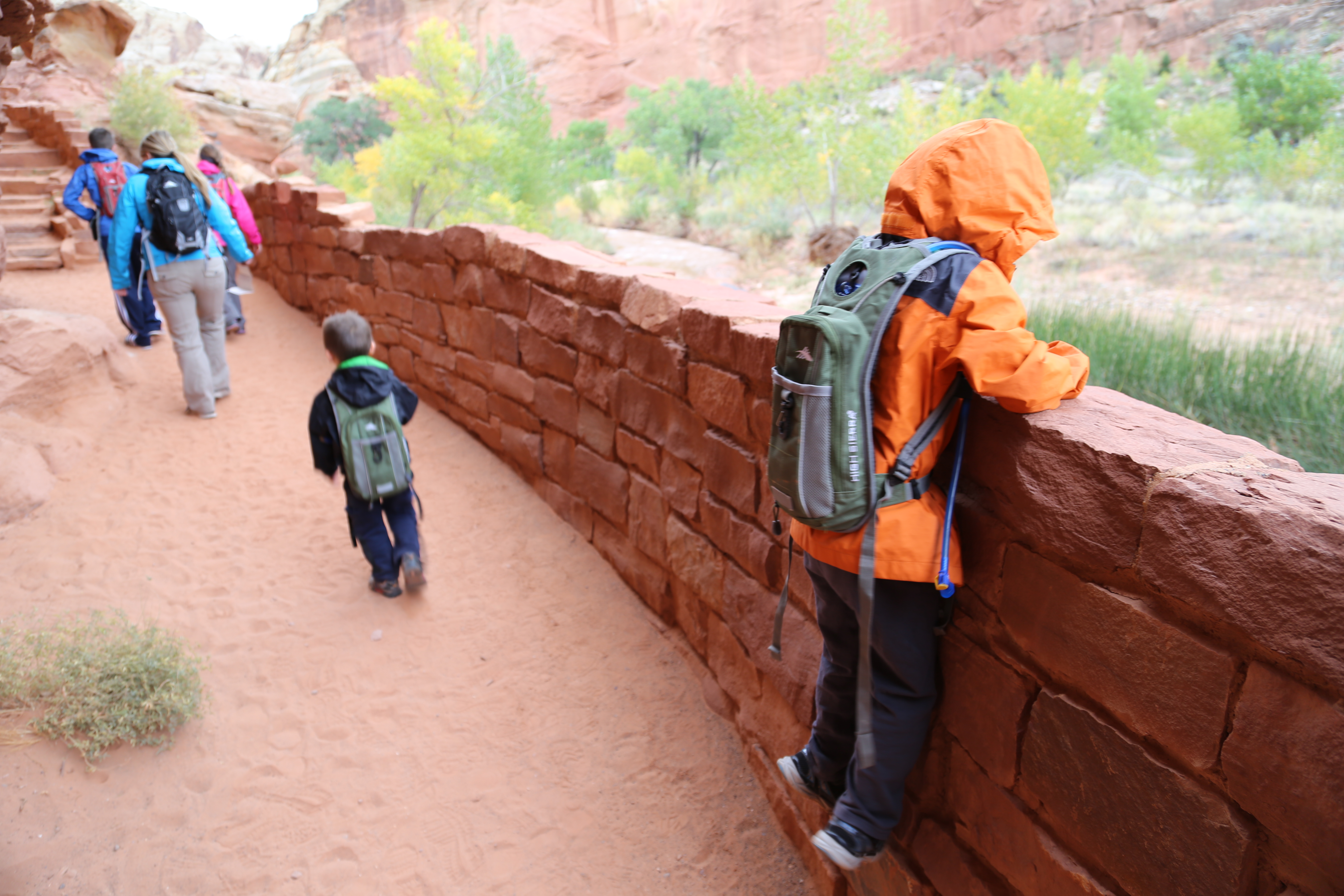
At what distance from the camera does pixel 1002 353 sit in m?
1.72

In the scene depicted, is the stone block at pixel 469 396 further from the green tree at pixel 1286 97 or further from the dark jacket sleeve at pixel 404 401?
the green tree at pixel 1286 97

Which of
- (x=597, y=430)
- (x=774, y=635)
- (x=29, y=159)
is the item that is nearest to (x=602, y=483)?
(x=597, y=430)

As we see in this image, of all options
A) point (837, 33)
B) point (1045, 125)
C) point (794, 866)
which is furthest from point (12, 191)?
point (1045, 125)

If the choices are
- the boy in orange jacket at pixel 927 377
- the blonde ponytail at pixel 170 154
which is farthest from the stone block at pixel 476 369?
the boy in orange jacket at pixel 927 377

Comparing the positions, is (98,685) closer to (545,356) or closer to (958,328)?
(545,356)

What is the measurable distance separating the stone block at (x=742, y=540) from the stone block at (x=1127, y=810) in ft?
4.19

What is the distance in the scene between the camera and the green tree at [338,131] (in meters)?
32.4

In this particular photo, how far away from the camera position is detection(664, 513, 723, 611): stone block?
350cm

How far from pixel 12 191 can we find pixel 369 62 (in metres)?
36.6

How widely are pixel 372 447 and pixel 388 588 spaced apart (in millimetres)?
873

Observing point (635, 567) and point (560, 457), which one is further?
point (560, 457)

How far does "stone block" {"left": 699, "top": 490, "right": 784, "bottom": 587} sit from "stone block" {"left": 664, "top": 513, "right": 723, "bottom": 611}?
0.09 metres

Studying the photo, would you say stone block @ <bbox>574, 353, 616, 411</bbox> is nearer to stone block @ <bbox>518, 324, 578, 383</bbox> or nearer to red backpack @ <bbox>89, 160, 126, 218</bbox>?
stone block @ <bbox>518, 324, 578, 383</bbox>

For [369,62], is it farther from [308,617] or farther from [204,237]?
[308,617]
